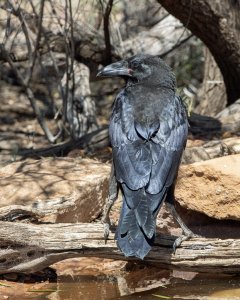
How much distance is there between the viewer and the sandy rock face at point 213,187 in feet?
19.5

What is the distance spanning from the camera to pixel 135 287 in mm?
5641

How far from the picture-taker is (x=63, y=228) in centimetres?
537

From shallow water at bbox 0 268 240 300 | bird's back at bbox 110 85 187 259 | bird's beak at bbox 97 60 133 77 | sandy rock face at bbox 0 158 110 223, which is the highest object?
bird's beak at bbox 97 60 133 77

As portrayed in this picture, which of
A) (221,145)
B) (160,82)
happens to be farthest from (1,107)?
(160,82)

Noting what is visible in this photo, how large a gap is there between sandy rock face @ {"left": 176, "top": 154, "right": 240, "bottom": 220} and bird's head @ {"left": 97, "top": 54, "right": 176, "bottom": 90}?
Result: 2.13 feet

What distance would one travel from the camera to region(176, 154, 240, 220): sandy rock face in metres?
5.94

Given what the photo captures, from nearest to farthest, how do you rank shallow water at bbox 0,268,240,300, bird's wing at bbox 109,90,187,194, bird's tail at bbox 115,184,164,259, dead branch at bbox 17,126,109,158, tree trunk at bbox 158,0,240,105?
1. bird's tail at bbox 115,184,164,259
2. bird's wing at bbox 109,90,187,194
3. shallow water at bbox 0,268,240,300
4. tree trunk at bbox 158,0,240,105
5. dead branch at bbox 17,126,109,158

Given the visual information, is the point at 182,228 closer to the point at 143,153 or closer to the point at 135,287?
the point at 135,287

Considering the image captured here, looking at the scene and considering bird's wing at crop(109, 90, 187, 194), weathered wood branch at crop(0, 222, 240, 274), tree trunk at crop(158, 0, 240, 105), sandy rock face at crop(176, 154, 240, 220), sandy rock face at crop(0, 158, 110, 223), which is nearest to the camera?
bird's wing at crop(109, 90, 187, 194)

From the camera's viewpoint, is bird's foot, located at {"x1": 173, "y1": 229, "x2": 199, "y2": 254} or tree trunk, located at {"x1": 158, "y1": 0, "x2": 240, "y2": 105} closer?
bird's foot, located at {"x1": 173, "y1": 229, "x2": 199, "y2": 254}

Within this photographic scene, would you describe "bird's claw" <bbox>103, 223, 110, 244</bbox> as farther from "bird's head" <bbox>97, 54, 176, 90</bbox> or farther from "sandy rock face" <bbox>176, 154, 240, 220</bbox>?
"bird's head" <bbox>97, 54, 176, 90</bbox>

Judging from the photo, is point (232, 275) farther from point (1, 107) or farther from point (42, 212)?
point (1, 107)

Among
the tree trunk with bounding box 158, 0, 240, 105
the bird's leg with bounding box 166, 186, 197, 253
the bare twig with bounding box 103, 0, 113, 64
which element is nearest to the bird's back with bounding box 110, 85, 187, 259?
the bird's leg with bounding box 166, 186, 197, 253

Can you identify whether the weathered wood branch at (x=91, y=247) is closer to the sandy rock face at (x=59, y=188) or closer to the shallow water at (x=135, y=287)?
the shallow water at (x=135, y=287)
